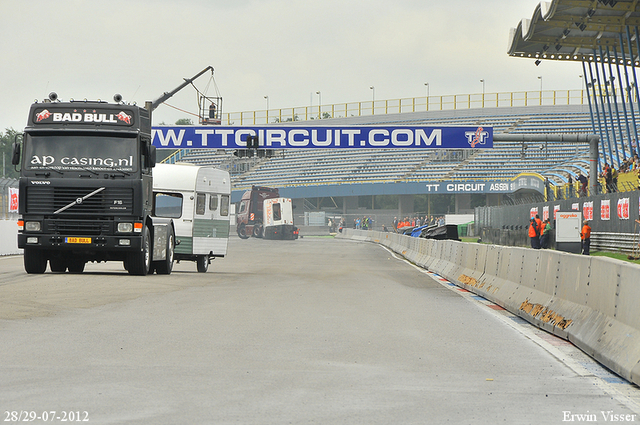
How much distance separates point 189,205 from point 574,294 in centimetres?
1390

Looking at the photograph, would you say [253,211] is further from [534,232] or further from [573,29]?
[534,232]

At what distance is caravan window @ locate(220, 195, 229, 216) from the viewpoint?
946 inches

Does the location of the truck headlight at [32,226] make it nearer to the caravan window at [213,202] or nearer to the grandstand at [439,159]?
the caravan window at [213,202]

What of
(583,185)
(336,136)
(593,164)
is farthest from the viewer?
(336,136)

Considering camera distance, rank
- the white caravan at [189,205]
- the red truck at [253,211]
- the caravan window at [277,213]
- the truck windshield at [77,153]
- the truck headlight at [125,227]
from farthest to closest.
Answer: the red truck at [253,211] → the caravan window at [277,213] → the white caravan at [189,205] → the truck headlight at [125,227] → the truck windshield at [77,153]

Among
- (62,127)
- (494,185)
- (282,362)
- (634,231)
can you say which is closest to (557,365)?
(282,362)

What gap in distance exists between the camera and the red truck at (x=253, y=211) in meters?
66.0

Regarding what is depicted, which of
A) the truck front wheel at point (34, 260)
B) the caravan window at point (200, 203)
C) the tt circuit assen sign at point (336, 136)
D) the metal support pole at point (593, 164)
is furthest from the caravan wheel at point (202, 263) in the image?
the tt circuit assen sign at point (336, 136)

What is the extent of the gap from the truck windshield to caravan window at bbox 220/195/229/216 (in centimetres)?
671

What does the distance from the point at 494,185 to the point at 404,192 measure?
8.26 meters

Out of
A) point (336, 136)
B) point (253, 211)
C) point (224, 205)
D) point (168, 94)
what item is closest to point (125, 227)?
point (224, 205)

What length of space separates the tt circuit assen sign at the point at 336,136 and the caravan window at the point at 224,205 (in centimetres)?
1909

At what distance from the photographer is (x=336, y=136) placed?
4366cm

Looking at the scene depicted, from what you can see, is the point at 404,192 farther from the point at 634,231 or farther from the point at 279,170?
the point at 634,231
